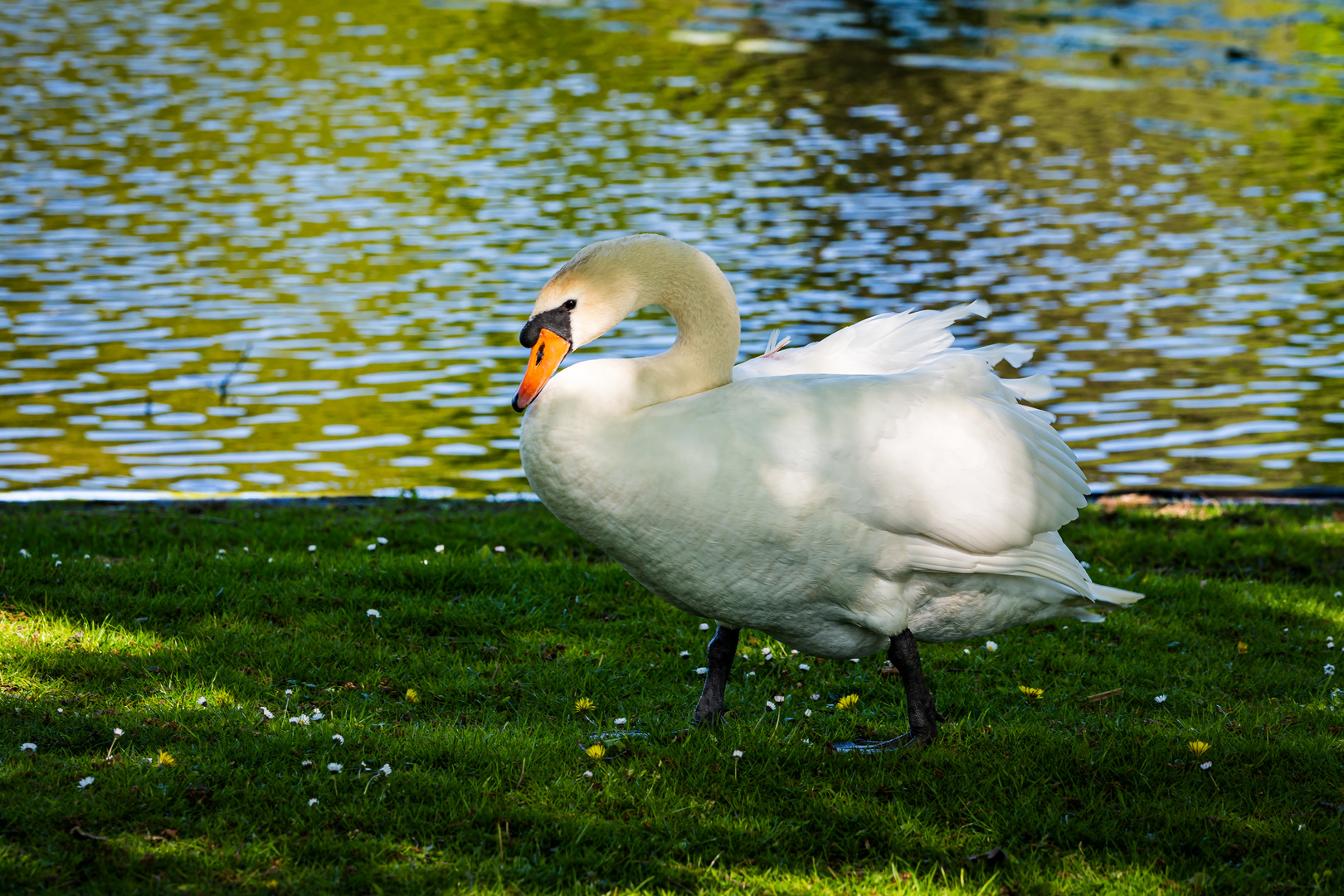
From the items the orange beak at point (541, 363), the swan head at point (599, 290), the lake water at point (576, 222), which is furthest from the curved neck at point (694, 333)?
the lake water at point (576, 222)

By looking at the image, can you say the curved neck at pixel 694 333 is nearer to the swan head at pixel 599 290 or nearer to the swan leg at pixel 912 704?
the swan head at pixel 599 290

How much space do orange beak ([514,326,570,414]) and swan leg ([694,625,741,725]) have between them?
4.96 feet

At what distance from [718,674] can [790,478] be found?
1290 mm

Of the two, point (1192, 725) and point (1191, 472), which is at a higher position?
point (1192, 725)

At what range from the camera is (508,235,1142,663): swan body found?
5.23m

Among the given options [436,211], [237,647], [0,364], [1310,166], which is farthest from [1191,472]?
[1310,166]

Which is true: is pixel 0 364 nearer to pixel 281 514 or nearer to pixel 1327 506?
pixel 281 514

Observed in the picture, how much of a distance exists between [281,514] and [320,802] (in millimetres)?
4899

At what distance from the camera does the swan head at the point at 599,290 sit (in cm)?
534

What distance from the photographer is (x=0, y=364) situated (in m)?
14.9

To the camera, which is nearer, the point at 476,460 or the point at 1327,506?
the point at 1327,506

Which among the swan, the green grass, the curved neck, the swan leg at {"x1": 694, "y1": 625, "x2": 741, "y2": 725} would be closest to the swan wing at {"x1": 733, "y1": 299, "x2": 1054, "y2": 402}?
the swan

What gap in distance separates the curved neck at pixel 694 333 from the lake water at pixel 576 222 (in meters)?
6.17

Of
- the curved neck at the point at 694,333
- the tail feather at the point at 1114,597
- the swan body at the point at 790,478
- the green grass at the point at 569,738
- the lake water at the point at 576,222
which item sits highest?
the curved neck at the point at 694,333
